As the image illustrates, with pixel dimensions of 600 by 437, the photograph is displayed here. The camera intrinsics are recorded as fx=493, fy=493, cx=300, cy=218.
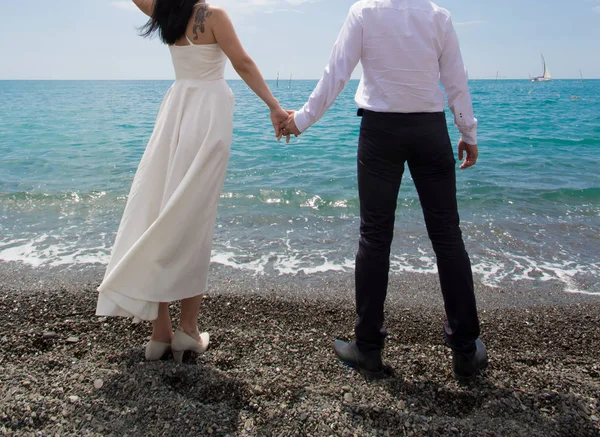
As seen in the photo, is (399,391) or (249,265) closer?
(399,391)

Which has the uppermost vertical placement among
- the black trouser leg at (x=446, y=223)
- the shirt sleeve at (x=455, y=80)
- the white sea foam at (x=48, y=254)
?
the shirt sleeve at (x=455, y=80)

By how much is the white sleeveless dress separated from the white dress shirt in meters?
0.66

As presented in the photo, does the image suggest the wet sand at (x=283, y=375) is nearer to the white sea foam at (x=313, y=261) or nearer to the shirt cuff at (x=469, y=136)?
the white sea foam at (x=313, y=261)

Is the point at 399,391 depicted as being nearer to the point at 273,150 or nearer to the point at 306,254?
the point at 306,254

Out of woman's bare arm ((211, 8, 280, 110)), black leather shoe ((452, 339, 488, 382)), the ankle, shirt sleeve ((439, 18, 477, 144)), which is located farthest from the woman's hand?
black leather shoe ((452, 339, 488, 382))

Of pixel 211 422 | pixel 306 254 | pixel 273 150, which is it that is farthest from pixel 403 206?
pixel 273 150

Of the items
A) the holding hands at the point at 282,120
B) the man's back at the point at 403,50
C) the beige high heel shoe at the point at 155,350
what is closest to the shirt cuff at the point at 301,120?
the holding hands at the point at 282,120

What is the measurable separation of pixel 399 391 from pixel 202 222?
150cm

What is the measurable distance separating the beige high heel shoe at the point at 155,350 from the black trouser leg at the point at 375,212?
1250 millimetres

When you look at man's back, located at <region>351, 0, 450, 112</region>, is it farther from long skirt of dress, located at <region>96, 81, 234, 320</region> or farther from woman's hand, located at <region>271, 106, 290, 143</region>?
long skirt of dress, located at <region>96, 81, 234, 320</region>

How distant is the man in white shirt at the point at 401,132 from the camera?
2.65m

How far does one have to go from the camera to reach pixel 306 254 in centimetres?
575

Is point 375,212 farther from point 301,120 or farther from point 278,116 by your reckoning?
point 278,116

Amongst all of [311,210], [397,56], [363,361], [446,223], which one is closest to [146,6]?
[397,56]
